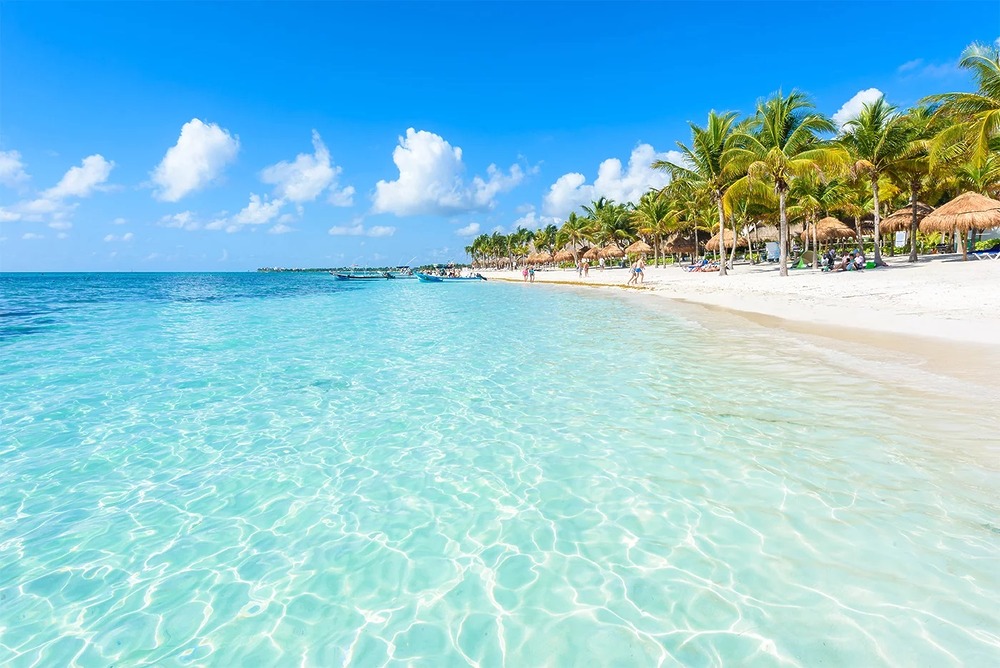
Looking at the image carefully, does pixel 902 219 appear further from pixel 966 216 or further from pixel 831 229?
pixel 966 216

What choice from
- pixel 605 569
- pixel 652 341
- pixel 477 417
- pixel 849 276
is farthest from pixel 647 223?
→ pixel 605 569

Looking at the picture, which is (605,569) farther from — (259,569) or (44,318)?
(44,318)

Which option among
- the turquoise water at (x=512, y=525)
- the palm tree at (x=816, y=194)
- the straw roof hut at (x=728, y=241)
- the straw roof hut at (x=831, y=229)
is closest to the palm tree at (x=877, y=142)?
the palm tree at (x=816, y=194)

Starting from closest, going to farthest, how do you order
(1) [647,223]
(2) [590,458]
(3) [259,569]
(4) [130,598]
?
(4) [130,598], (3) [259,569], (2) [590,458], (1) [647,223]

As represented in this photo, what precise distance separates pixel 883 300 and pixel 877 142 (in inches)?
567

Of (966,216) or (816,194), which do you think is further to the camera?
(816,194)

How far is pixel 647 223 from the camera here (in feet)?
159

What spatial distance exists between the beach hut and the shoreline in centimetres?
664

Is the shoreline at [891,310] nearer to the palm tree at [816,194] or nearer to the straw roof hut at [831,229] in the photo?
the palm tree at [816,194]

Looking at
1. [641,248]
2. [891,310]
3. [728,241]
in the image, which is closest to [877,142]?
[891,310]

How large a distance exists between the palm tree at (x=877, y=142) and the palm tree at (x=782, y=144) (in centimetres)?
128

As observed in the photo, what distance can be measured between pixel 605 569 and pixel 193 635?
8.95 feet

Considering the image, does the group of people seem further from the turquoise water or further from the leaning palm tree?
the turquoise water

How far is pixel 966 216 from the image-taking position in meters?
24.2
